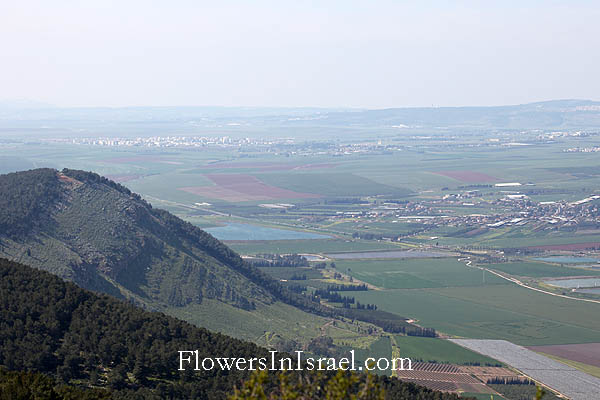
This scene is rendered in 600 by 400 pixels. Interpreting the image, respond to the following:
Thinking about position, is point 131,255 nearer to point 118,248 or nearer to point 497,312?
point 118,248

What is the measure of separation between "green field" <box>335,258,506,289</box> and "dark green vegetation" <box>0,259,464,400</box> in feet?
205

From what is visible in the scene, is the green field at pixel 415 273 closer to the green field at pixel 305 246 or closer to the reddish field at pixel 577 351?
the green field at pixel 305 246

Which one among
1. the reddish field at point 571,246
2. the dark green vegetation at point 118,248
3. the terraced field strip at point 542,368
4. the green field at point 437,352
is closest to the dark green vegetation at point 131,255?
the dark green vegetation at point 118,248

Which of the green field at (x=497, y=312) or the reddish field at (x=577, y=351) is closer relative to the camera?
the reddish field at (x=577, y=351)

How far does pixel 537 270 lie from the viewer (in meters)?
142

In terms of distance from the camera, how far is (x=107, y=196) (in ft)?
384

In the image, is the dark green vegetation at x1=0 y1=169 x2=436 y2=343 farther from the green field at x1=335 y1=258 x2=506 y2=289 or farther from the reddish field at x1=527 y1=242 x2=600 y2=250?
the reddish field at x1=527 y1=242 x2=600 y2=250

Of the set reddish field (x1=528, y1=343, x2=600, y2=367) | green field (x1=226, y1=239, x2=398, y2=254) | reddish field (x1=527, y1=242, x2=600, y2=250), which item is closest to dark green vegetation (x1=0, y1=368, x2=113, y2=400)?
reddish field (x1=528, y1=343, x2=600, y2=367)

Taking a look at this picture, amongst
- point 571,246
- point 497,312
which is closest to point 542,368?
point 497,312

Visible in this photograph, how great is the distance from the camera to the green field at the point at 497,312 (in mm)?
101125

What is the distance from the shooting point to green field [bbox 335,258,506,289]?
130625 millimetres

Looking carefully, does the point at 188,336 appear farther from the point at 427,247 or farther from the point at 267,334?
the point at 427,247

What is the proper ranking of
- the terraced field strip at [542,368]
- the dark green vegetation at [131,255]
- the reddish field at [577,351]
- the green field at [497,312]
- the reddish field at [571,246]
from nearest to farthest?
the terraced field strip at [542,368], the reddish field at [577,351], the dark green vegetation at [131,255], the green field at [497,312], the reddish field at [571,246]

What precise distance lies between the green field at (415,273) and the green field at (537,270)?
18.1 ft
